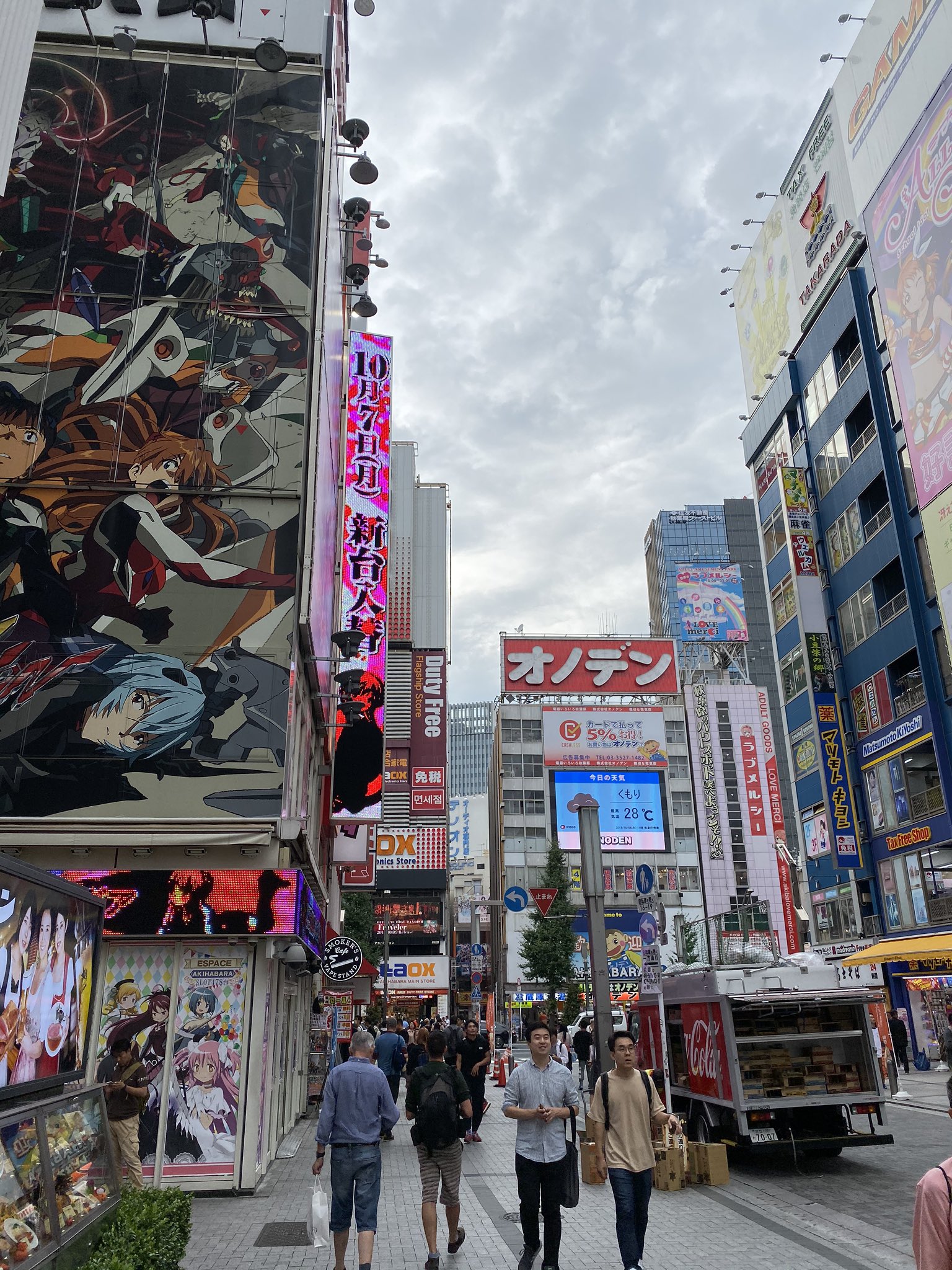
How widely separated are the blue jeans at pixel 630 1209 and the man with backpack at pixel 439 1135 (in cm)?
141

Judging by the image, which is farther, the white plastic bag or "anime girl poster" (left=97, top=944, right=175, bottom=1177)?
"anime girl poster" (left=97, top=944, right=175, bottom=1177)

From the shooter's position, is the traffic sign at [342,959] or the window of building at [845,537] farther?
the window of building at [845,537]

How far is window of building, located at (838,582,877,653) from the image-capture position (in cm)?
3622

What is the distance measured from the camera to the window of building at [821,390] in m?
40.1

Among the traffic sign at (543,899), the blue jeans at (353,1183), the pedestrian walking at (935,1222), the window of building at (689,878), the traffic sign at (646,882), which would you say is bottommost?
the blue jeans at (353,1183)

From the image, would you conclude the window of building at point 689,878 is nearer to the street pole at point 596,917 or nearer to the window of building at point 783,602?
the window of building at point 783,602

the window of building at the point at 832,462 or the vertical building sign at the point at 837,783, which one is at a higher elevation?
the window of building at the point at 832,462

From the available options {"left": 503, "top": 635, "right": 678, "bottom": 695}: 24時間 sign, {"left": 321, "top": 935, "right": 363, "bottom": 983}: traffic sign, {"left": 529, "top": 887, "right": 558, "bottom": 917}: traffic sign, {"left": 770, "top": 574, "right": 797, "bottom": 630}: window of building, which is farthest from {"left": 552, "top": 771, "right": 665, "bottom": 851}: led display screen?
{"left": 321, "top": 935, "right": 363, "bottom": 983}: traffic sign

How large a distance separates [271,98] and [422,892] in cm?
6763

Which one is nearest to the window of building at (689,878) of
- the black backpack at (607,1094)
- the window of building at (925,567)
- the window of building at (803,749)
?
the window of building at (803,749)

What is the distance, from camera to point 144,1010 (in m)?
11.2

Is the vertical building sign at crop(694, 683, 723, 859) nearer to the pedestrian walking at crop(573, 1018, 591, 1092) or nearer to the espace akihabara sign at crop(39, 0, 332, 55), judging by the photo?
the pedestrian walking at crop(573, 1018, 591, 1092)

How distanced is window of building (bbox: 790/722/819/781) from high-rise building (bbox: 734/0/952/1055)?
0.34 feet

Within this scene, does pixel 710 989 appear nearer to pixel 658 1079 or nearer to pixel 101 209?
pixel 658 1079
